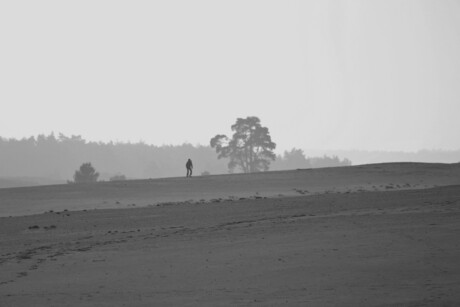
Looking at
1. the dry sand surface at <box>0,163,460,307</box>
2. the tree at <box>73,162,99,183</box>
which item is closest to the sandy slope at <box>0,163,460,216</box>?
the dry sand surface at <box>0,163,460,307</box>

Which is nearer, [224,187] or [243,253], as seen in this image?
[243,253]

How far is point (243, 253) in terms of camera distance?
681 inches

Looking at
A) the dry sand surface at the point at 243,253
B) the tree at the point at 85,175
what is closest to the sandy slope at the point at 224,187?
the dry sand surface at the point at 243,253

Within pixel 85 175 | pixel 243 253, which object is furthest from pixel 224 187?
pixel 85 175

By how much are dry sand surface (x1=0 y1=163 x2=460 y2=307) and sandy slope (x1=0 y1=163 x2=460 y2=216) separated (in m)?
3.20

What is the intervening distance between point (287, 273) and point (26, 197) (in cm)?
2714

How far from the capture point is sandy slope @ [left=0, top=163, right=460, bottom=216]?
120ft

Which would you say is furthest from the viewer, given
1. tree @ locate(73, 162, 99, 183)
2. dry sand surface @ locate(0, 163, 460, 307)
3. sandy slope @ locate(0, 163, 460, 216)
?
tree @ locate(73, 162, 99, 183)

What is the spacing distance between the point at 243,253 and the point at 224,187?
2562cm

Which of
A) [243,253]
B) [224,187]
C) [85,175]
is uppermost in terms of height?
[85,175]

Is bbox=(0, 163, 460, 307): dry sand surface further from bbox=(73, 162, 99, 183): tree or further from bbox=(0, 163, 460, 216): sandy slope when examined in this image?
bbox=(73, 162, 99, 183): tree

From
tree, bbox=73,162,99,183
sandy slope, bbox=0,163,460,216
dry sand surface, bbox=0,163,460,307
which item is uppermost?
tree, bbox=73,162,99,183

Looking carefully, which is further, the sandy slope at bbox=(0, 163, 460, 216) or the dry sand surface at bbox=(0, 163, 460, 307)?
the sandy slope at bbox=(0, 163, 460, 216)

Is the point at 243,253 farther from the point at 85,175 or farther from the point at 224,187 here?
the point at 85,175
